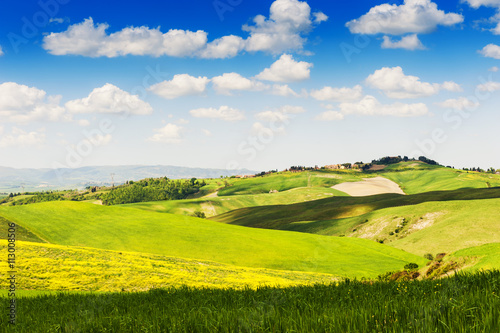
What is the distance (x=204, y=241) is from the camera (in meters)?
90.6

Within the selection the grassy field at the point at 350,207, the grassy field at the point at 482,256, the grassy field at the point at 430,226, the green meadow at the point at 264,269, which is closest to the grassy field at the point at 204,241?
the green meadow at the point at 264,269

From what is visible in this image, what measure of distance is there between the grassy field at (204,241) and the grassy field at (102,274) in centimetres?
2997

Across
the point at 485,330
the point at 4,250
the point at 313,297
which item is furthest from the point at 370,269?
the point at 485,330

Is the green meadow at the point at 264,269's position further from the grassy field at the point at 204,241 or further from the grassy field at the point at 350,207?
the grassy field at the point at 350,207

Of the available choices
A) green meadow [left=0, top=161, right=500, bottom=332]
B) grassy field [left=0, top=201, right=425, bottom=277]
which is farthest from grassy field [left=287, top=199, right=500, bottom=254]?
grassy field [left=0, top=201, right=425, bottom=277]

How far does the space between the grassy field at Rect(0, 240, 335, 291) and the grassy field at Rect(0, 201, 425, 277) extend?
2997 centimetres

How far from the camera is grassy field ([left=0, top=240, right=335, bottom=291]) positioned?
3559cm

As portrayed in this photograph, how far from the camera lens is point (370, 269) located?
7212 cm

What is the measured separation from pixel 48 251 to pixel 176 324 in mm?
48292

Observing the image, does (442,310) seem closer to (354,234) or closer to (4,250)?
(4,250)

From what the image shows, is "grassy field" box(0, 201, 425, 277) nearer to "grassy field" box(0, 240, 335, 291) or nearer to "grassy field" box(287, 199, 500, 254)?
"grassy field" box(287, 199, 500, 254)

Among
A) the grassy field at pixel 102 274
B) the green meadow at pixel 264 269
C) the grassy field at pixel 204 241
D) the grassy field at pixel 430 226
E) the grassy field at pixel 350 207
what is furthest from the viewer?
the grassy field at pixel 350 207

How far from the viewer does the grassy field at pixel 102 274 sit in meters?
35.6

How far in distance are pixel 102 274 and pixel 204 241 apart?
5112 cm
